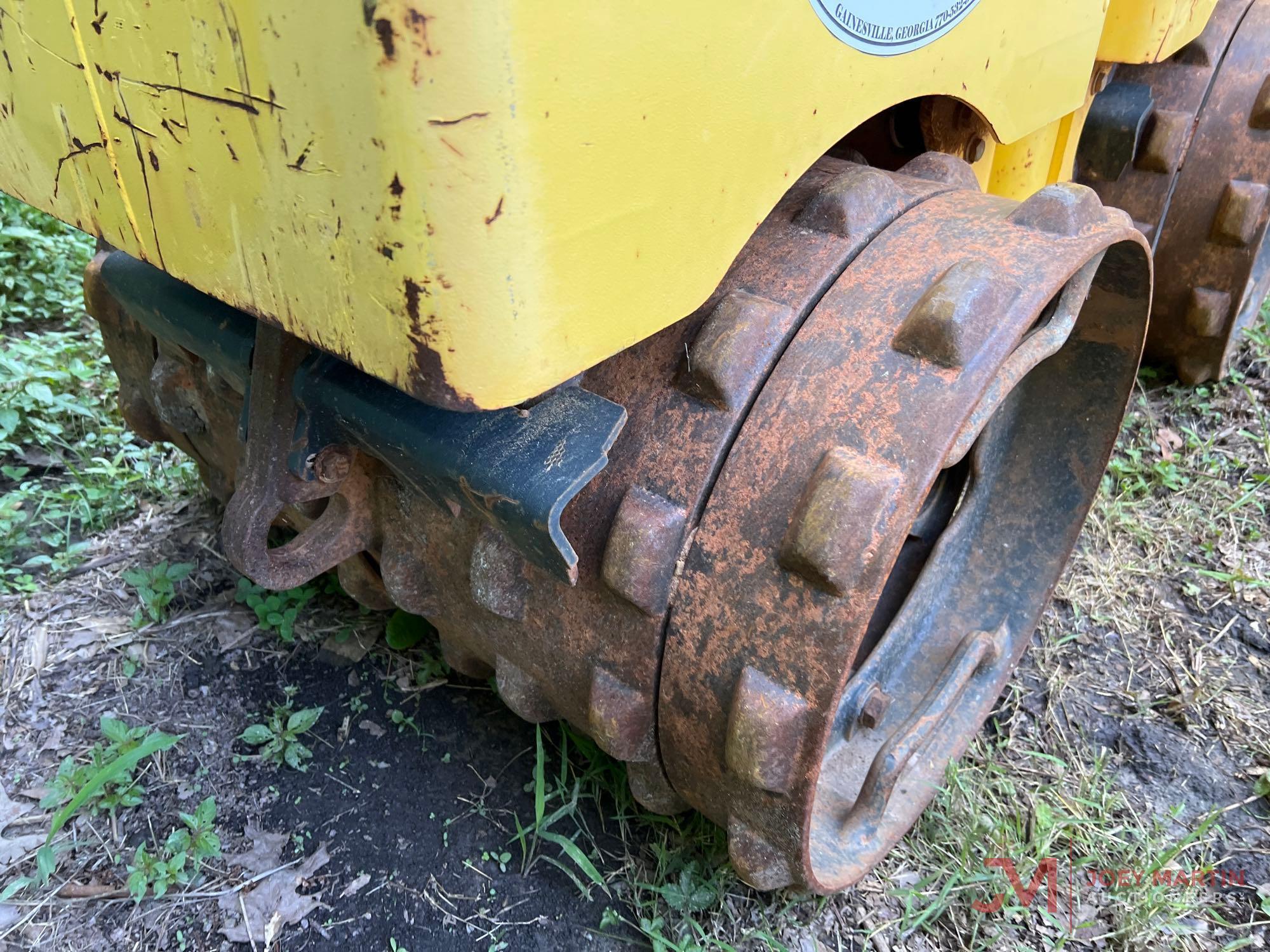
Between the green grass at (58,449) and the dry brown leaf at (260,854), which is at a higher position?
the green grass at (58,449)

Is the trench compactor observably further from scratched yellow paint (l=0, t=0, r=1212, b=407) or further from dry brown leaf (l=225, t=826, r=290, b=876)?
dry brown leaf (l=225, t=826, r=290, b=876)

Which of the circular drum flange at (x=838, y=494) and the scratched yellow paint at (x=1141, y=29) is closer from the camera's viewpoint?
the circular drum flange at (x=838, y=494)

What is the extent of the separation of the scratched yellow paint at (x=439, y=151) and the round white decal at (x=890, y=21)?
0.06 ft

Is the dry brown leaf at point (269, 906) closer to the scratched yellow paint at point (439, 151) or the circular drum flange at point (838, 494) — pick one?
the circular drum flange at point (838, 494)

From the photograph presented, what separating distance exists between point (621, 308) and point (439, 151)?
200 millimetres

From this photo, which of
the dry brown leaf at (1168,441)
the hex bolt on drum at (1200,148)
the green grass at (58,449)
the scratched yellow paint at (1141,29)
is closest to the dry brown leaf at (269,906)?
the green grass at (58,449)

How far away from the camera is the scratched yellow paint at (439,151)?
22.1 inches

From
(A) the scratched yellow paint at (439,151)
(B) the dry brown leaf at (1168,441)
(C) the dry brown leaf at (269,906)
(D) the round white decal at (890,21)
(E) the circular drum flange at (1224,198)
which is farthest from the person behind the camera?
(B) the dry brown leaf at (1168,441)

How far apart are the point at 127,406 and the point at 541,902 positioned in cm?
100

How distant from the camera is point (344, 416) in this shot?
94 cm

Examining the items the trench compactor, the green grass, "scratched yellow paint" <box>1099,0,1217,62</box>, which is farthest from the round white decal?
the green grass

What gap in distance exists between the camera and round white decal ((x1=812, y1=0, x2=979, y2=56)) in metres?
0.80

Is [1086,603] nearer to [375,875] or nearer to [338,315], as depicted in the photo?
[375,875]

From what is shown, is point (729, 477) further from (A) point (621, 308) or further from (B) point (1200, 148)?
(B) point (1200, 148)
